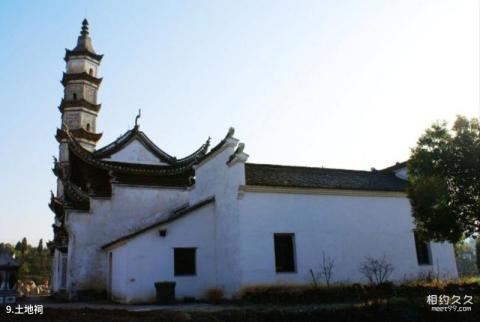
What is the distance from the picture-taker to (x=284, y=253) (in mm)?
15016

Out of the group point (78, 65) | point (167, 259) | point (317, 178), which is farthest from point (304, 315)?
Answer: point (78, 65)

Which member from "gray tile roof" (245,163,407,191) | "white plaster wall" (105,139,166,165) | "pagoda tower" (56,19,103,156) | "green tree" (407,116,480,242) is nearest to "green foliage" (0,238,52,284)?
"pagoda tower" (56,19,103,156)

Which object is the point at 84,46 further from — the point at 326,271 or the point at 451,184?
the point at 451,184

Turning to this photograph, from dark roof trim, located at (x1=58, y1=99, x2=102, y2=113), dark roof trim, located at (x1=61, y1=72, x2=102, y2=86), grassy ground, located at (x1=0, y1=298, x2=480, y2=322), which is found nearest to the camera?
grassy ground, located at (x1=0, y1=298, x2=480, y2=322)

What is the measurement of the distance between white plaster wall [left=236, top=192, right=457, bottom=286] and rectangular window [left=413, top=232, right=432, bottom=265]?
22 cm

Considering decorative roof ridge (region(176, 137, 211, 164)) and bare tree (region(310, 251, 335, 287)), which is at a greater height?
decorative roof ridge (region(176, 137, 211, 164))

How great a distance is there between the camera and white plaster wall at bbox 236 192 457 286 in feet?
47.4

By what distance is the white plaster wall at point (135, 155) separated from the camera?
23484 millimetres

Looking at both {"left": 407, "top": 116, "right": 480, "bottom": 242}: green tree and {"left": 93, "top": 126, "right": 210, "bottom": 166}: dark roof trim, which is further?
{"left": 93, "top": 126, "right": 210, "bottom": 166}: dark roof trim

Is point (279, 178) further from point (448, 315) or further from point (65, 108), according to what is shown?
point (65, 108)

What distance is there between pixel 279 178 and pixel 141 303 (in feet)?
21.6

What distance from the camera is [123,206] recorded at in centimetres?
2134

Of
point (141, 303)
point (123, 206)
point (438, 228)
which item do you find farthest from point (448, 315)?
point (123, 206)

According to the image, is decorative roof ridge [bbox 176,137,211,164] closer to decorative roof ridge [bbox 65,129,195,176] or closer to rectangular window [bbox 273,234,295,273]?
decorative roof ridge [bbox 65,129,195,176]
